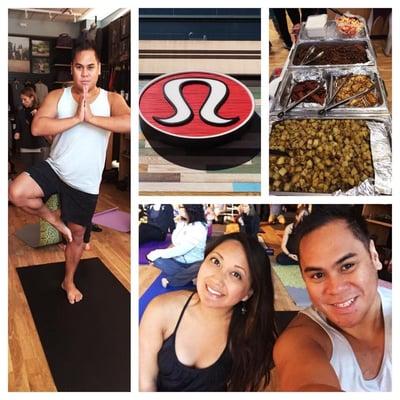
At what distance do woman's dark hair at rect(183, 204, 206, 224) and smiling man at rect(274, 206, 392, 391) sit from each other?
0.46 m

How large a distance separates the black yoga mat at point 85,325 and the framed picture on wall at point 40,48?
0.96 meters

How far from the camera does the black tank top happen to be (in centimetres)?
220

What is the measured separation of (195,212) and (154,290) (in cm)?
40

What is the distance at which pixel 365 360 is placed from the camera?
2.19 meters

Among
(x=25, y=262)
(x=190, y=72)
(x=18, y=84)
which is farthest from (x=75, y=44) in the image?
(x=25, y=262)

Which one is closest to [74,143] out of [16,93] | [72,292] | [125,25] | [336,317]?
[16,93]

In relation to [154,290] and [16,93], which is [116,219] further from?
[16,93]

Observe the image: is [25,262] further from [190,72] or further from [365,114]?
[365,114]

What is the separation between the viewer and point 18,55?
2.19 meters

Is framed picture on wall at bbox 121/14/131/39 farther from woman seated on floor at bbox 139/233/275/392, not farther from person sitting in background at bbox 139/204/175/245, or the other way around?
woman seated on floor at bbox 139/233/275/392

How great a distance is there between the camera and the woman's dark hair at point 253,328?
2201 mm

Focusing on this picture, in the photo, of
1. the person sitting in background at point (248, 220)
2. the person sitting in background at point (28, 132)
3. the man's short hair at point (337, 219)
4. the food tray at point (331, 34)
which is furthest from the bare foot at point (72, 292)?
the food tray at point (331, 34)

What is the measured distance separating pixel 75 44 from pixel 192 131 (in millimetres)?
663

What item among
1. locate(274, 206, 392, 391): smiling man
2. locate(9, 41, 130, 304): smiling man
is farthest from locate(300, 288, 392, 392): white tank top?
locate(9, 41, 130, 304): smiling man
